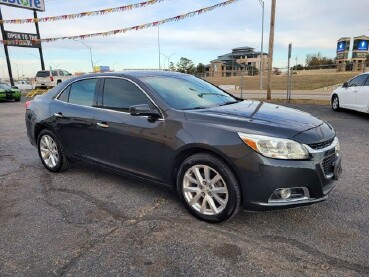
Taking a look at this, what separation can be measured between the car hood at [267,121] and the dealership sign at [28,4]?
1248 inches

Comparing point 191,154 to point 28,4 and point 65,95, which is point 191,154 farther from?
point 28,4

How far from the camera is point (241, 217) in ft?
11.8

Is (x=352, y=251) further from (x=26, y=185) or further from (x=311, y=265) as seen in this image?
(x=26, y=185)

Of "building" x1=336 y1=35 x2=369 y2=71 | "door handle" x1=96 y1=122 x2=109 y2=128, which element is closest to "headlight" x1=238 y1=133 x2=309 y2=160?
"door handle" x1=96 y1=122 x2=109 y2=128

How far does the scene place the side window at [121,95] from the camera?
4.03m

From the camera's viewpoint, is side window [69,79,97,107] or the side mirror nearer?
the side mirror

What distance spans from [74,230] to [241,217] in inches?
69.6

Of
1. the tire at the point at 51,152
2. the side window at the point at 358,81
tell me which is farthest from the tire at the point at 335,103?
the tire at the point at 51,152

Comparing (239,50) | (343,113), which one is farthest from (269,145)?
(239,50)

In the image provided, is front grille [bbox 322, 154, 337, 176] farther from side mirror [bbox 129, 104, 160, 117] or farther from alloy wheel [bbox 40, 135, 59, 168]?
alloy wheel [bbox 40, 135, 59, 168]

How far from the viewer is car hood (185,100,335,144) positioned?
3.15 metres

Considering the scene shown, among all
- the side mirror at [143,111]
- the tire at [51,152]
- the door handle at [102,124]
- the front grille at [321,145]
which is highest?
the side mirror at [143,111]

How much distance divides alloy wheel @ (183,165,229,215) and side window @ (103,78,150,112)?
1053mm

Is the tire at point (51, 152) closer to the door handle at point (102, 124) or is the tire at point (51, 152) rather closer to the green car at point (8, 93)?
the door handle at point (102, 124)
